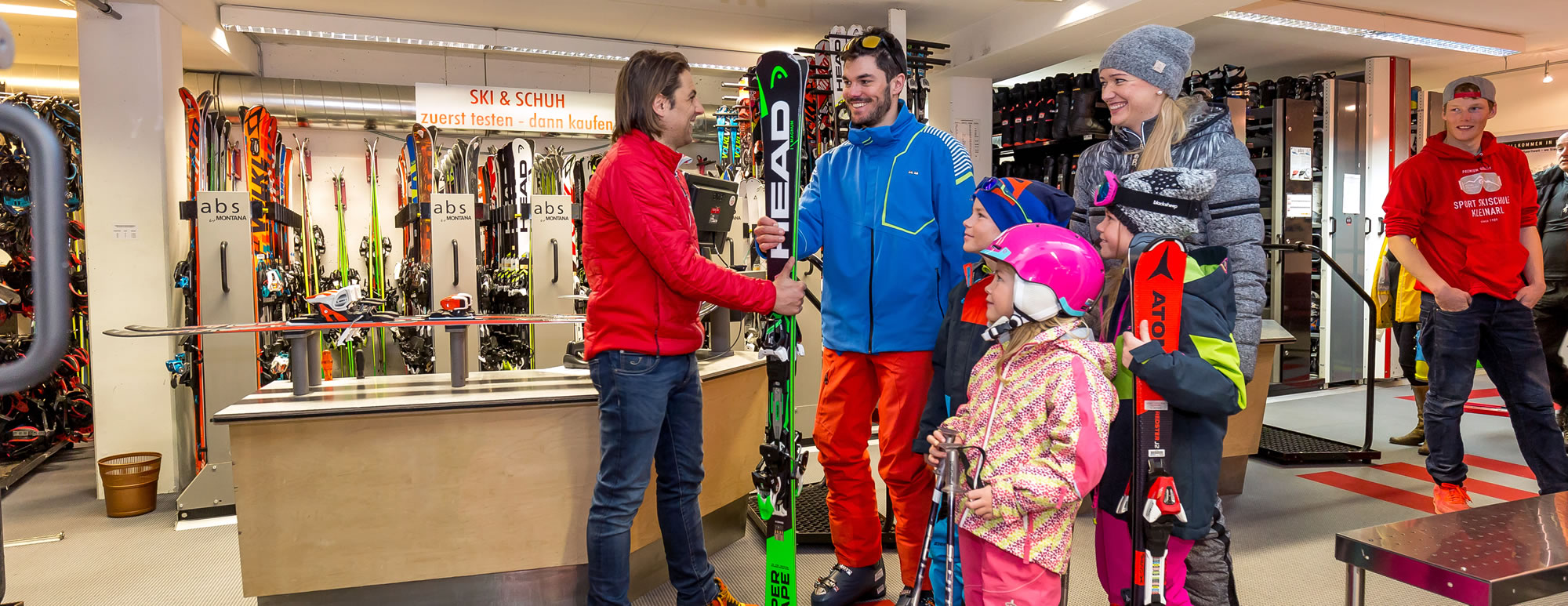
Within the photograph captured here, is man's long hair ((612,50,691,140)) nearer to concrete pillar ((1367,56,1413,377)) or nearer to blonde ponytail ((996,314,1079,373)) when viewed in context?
blonde ponytail ((996,314,1079,373))

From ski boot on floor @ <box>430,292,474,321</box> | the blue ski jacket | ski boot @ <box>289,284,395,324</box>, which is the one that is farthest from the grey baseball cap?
ski boot @ <box>289,284,395,324</box>

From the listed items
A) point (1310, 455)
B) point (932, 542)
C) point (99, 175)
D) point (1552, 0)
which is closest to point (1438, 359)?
point (1310, 455)

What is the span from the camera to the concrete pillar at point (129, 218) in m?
4.16

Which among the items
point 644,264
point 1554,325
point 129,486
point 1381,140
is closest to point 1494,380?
point 1554,325

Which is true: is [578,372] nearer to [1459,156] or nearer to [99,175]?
[99,175]

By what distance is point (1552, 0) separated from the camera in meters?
5.95

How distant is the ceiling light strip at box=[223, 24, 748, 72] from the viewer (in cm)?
581

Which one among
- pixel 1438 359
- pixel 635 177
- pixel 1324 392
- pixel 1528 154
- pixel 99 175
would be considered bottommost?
pixel 1324 392

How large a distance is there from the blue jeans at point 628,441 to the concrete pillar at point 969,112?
17.8 ft

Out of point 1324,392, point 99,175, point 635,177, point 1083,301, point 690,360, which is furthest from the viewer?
point 1324,392

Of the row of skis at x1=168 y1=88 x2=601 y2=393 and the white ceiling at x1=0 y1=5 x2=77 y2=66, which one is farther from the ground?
the white ceiling at x1=0 y1=5 x2=77 y2=66

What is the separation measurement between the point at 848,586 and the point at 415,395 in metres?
1.42

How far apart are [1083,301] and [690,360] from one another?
3.33 ft

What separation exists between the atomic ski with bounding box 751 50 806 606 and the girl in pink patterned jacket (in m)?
0.62
